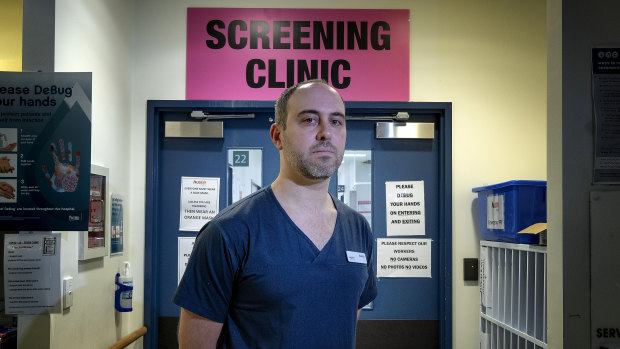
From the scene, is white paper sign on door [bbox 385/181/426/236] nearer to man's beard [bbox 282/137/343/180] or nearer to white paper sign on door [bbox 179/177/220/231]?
white paper sign on door [bbox 179/177/220/231]

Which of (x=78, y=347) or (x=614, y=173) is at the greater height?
(x=614, y=173)

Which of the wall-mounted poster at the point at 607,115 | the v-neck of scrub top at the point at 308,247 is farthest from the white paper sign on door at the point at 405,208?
the v-neck of scrub top at the point at 308,247

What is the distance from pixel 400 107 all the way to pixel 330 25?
2.11 ft

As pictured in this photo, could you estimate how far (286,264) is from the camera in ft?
4.65

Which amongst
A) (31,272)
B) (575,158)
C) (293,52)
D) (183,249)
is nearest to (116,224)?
(183,249)

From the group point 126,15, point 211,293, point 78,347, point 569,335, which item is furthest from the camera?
point 126,15

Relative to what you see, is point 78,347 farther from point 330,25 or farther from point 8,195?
point 330,25

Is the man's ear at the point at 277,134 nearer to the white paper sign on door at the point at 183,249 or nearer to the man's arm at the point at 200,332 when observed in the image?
the man's arm at the point at 200,332

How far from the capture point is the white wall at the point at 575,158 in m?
1.61

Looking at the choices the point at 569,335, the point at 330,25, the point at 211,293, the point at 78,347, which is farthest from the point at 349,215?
the point at 330,25

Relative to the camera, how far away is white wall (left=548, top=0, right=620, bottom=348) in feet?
5.29

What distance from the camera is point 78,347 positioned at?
2367 mm

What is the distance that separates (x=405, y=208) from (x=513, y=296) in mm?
856

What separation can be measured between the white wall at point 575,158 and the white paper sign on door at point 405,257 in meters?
1.53
